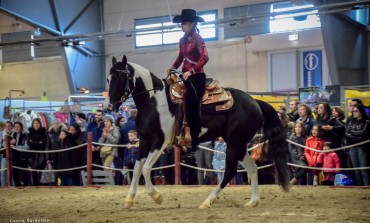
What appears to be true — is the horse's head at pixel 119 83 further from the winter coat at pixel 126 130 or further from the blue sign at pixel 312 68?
the blue sign at pixel 312 68

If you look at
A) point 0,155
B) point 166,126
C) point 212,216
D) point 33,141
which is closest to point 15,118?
point 0,155

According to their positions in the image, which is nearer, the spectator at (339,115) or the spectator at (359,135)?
the spectator at (359,135)

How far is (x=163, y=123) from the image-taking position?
7363 millimetres

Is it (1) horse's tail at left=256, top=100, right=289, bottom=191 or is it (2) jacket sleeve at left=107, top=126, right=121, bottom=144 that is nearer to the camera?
(1) horse's tail at left=256, top=100, right=289, bottom=191

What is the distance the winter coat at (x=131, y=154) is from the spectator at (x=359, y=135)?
15.2 feet

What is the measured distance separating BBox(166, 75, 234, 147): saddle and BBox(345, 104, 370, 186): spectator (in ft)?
11.6

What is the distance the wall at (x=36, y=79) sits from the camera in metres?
26.4

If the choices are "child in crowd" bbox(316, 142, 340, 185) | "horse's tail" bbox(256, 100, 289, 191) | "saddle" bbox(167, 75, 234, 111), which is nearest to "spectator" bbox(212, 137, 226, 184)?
"child in crowd" bbox(316, 142, 340, 185)

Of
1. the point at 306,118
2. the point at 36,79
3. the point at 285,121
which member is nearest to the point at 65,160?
the point at 285,121

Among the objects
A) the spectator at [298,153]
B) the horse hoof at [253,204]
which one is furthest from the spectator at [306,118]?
the horse hoof at [253,204]

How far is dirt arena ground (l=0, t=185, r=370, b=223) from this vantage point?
615cm

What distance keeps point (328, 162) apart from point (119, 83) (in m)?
5.06

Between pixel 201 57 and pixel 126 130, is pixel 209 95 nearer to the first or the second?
pixel 201 57

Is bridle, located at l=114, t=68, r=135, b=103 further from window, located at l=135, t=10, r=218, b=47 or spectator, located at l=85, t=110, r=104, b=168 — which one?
window, located at l=135, t=10, r=218, b=47
